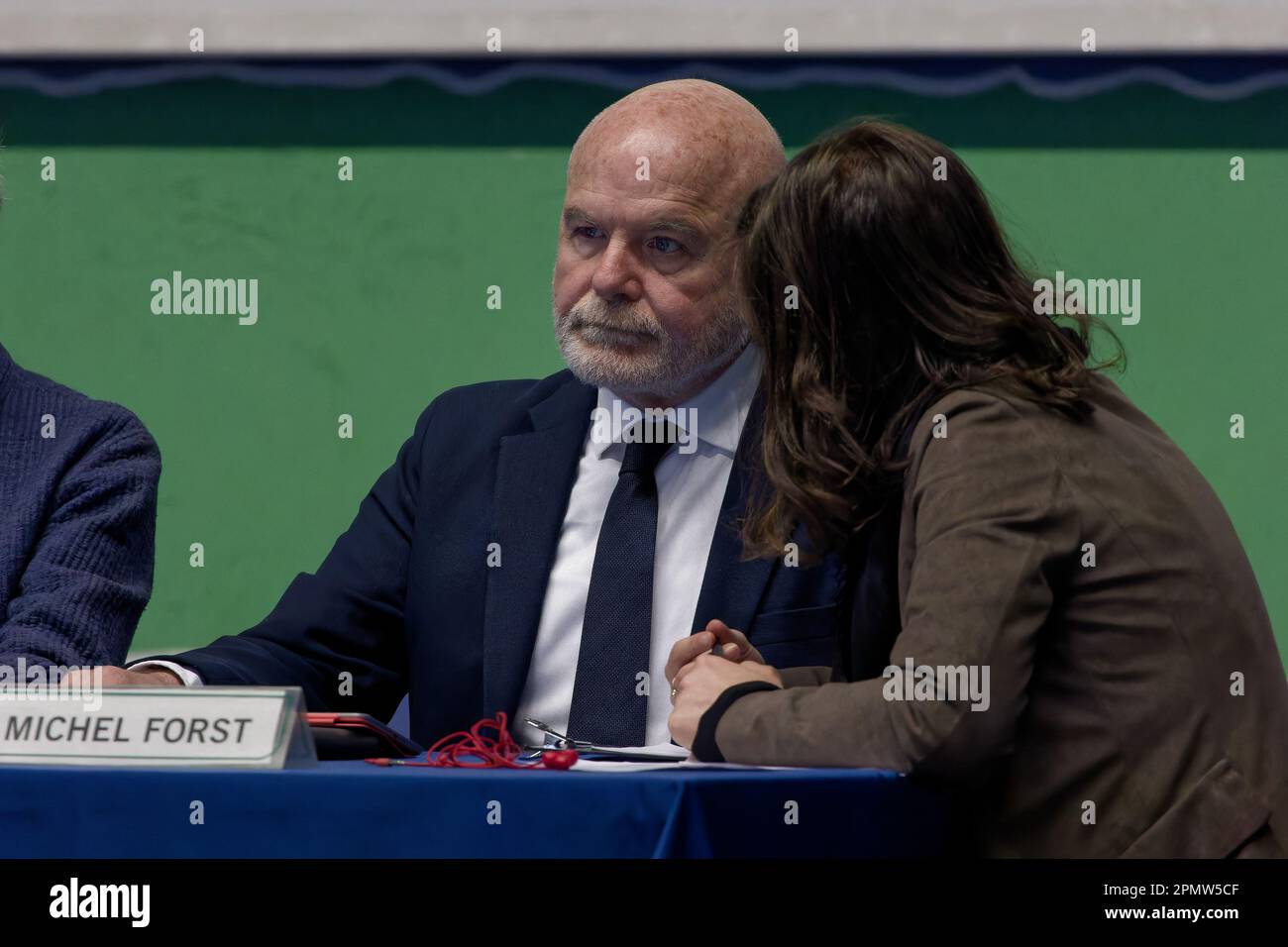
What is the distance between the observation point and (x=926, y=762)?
1290 mm

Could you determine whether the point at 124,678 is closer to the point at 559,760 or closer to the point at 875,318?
the point at 559,760

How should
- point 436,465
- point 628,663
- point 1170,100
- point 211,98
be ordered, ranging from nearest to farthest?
point 628,663, point 436,465, point 1170,100, point 211,98

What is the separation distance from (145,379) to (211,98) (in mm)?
574

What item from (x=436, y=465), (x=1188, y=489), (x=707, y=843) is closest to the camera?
(x=707, y=843)

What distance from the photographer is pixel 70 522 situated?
79.7 inches

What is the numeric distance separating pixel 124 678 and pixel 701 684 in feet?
1.98

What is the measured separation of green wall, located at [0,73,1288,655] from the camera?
10.1ft

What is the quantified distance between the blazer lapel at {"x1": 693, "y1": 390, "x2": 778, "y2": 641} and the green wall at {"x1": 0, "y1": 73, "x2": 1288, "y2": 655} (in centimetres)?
117

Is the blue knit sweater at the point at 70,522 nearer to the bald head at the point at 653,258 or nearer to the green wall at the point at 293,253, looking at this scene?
the bald head at the point at 653,258

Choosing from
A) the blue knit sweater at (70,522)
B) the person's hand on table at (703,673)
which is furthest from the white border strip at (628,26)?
the person's hand on table at (703,673)

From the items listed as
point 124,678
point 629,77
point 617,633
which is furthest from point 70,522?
point 629,77
